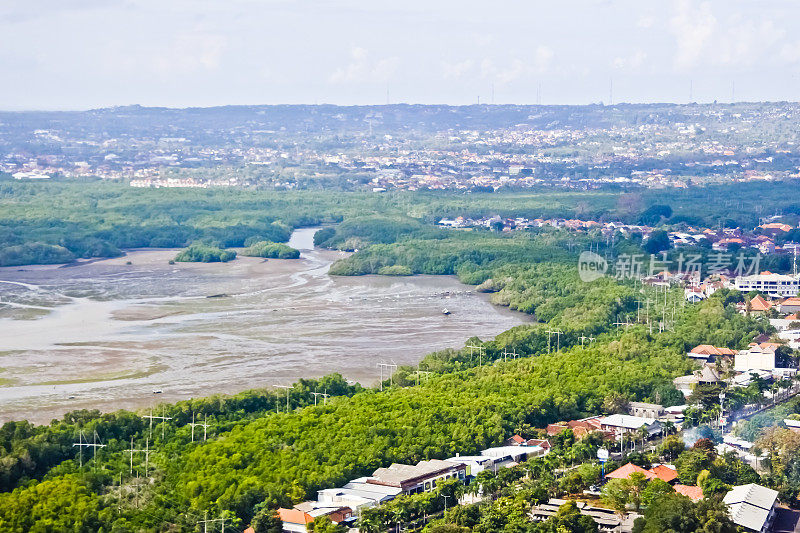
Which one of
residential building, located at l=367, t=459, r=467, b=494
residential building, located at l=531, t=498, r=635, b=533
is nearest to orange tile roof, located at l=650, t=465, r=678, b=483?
residential building, located at l=531, t=498, r=635, b=533

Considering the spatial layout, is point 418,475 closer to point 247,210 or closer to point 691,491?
point 691,491

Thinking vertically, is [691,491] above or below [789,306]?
above

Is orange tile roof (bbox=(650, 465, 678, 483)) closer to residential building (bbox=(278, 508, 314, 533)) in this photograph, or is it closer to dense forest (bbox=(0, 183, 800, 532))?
dense forest (bbox=(0, 183, 800, 532))

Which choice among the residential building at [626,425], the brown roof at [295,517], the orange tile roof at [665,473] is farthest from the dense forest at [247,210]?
the orange tile roof at [665,473]

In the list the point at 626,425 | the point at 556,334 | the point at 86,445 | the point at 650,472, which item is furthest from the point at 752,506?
the point at 556,334

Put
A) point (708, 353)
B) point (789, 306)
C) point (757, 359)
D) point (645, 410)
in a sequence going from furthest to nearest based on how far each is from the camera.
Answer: point (789, 306) → point (708, 353) → point (757, 359) → point (645, 410)

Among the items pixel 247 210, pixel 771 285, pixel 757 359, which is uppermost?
pixel 757 359
